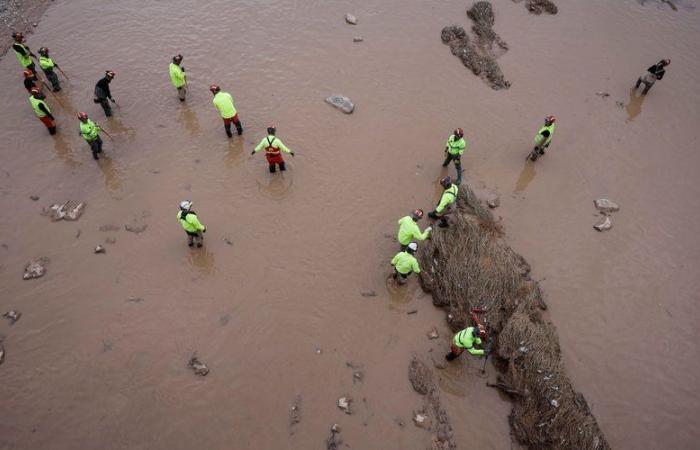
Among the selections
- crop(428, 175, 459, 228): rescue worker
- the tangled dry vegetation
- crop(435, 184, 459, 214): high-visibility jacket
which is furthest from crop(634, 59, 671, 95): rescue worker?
crop(435, 184, 459, 214): high-visibility jacket

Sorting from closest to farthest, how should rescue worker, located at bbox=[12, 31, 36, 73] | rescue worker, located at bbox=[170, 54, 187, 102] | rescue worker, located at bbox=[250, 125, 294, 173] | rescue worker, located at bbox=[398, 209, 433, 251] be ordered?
rescue worker, located at bbox=[398, 209, 433, 251], rescue worker, located at bbox=[250, 125, 294, 173], rescue worker, located at bbox=[170, 54, 187, 102], rescue worker, located at bbox=[12, 31, 36, 73]

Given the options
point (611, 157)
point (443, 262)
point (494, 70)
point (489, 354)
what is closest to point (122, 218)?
point (443, 262)

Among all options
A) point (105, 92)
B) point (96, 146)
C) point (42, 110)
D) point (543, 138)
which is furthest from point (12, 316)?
point (543, 138)

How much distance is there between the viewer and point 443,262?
392 inches

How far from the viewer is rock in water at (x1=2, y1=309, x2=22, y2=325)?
30.1ft

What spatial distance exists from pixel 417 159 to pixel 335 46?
6.18m

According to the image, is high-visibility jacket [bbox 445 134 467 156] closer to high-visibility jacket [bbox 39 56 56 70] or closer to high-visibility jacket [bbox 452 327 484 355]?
high-visibility jacket [bbox 452 327 484 355]

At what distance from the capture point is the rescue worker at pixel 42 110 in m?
Answer: 11.7

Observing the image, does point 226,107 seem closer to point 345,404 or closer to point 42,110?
point 42,110

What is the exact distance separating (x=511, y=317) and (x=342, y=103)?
8477 mm

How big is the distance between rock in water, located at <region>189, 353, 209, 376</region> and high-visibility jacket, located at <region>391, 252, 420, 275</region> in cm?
451

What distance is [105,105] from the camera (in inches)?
506

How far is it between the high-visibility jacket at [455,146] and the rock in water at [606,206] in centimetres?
420

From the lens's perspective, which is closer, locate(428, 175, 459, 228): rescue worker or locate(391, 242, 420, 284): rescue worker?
locate(391, 242, 420, 284): rescue worker
